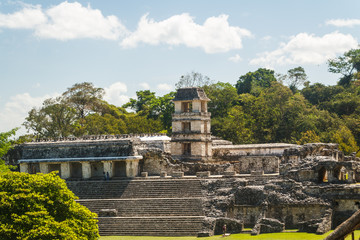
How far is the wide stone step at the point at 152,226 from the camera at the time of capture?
92.4 ft

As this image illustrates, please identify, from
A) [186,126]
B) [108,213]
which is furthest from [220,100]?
→ [108,213]

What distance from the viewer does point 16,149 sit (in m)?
41.1

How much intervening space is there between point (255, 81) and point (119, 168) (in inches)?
1532

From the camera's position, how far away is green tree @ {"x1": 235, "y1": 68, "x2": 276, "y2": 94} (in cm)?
7062

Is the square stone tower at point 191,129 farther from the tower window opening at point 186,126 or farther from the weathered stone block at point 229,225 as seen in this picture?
the weathered stone block at point 229,225

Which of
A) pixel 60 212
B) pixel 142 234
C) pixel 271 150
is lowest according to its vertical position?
pixel 142 234

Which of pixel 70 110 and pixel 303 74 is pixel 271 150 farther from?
pixel 303 74

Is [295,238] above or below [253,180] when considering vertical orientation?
below

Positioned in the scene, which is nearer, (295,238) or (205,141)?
(295,238)

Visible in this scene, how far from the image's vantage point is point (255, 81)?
7356cm

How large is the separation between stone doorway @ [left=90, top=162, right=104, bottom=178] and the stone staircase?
3293 millimetres

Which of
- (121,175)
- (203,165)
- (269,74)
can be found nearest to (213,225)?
(203,165)

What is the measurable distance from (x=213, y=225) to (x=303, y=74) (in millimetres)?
45733

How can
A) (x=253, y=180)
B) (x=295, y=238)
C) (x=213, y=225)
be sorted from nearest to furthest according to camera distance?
(x=295, y=238), (x=213, y=225), (x=253, y=180)
